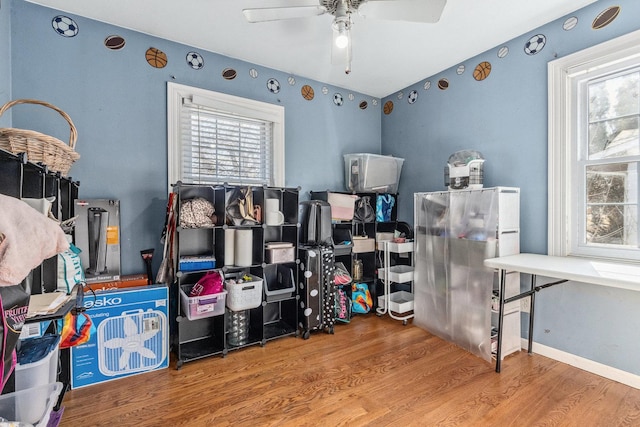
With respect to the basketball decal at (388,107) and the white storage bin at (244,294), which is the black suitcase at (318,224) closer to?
the white storage bin at (244,294)

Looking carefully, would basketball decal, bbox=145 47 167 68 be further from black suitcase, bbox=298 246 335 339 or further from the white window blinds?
black suitcase, bbox=298 246 335 339

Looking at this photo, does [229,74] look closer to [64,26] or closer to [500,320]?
[64,26]

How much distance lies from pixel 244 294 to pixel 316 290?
0.68m

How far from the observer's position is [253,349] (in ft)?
8.60

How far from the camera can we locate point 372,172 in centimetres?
341

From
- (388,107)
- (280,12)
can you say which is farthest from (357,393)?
(388,107)

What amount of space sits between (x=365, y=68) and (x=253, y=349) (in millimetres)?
2812

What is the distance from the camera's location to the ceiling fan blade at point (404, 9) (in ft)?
5.60

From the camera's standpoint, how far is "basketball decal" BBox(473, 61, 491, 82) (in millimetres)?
2867

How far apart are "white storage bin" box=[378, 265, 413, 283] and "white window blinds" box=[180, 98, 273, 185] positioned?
1542mm

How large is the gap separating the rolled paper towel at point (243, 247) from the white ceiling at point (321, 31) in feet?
5.32

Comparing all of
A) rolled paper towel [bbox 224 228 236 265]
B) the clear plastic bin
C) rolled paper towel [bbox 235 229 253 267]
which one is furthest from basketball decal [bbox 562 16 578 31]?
the clear plastic bin

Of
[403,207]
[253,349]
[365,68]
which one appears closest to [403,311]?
[403,207]

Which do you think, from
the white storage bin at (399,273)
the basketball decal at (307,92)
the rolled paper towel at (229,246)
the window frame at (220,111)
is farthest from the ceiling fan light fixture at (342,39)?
the white storage bin at (399,273)
